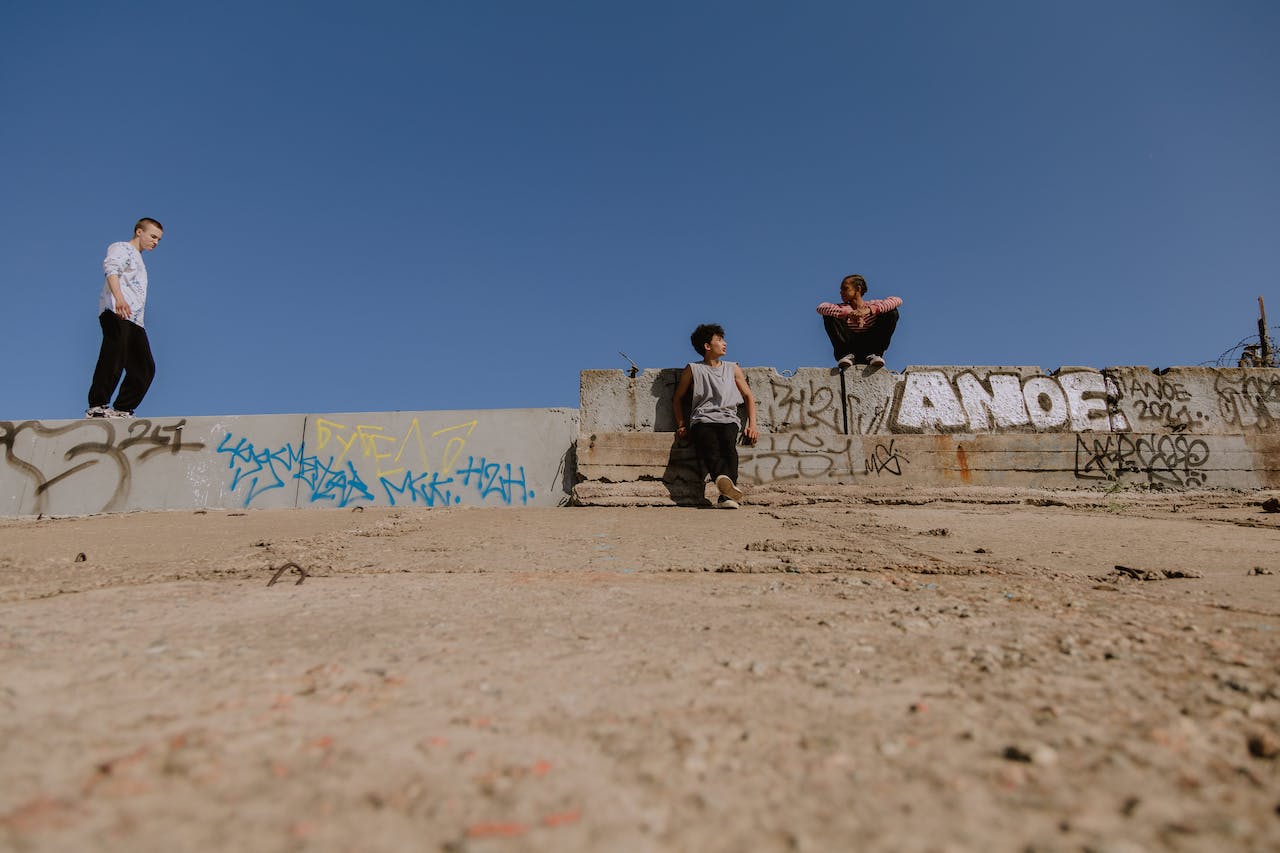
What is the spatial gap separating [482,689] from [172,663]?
0.68 meters

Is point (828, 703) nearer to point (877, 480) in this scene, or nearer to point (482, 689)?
point (482, 689)

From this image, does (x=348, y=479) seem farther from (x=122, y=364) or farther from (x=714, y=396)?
(x=714, y=396)

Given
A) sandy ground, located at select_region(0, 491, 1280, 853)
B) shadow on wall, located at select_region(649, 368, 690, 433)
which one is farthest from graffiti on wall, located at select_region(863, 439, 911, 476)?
sandy ground, located at select_region(0, 491, 1280, 853)

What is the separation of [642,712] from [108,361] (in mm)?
6835

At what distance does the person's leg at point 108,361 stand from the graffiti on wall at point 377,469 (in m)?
1.13

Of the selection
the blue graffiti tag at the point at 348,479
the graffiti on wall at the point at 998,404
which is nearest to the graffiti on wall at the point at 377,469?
the blue graffiti tag at the point at 348,479

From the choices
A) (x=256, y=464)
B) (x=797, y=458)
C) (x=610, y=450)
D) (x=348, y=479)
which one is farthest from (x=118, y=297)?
(x=797, y=458)

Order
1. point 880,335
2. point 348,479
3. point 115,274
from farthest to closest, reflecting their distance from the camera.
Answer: point 880,335, point 348,479, point 115,274

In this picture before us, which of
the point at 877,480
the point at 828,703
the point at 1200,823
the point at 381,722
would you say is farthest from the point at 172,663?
the point at 877,480

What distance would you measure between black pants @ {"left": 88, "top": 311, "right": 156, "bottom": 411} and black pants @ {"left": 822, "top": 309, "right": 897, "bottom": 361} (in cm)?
655

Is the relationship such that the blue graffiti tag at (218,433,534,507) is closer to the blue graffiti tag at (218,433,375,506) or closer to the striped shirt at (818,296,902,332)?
the blue graffiti tag at (218,433,375,506)

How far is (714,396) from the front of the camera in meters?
5.43

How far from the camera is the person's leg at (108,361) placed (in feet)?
18.7

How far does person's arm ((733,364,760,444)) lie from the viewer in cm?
566
